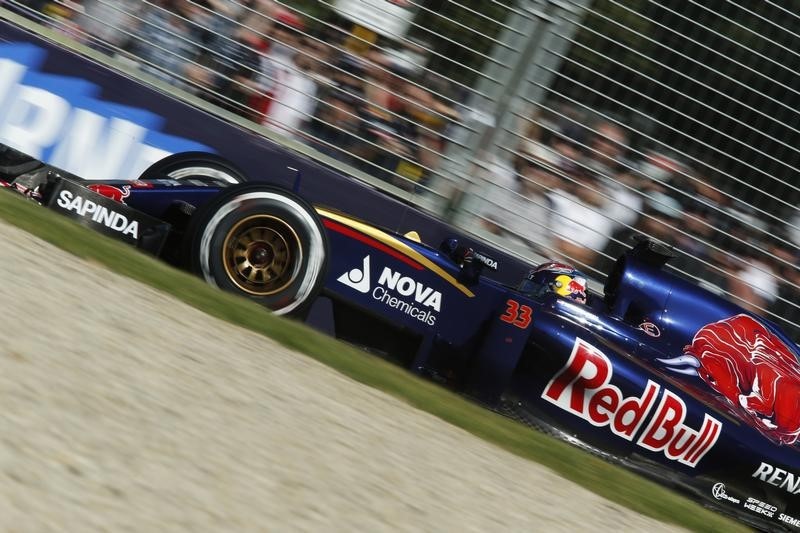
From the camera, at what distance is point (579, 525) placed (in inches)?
180

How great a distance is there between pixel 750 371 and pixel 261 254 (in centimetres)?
310

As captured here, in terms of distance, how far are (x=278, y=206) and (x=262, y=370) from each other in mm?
1655

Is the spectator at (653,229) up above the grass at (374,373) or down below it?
above

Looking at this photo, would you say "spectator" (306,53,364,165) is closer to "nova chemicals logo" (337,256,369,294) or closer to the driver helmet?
the driver helmet

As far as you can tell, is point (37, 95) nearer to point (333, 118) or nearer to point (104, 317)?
point (333, 118)

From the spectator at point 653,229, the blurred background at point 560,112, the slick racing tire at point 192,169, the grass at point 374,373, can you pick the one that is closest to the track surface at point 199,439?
the grass at point 374,373

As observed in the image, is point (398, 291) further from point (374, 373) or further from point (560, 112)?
point (560, 112)

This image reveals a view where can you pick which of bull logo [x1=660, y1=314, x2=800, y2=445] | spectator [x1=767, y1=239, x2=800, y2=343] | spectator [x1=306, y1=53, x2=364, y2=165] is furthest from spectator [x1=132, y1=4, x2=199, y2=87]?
spectator [x1=767, y1=239, x2=800, y2=343]

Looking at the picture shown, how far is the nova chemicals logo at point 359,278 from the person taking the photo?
22.1ft

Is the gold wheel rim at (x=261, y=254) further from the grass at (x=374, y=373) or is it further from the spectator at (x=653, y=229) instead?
the spectator at (x=653, y=229)

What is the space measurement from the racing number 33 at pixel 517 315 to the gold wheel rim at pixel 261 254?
126 cm


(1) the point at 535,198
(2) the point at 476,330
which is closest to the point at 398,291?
(2) the point at 476,330

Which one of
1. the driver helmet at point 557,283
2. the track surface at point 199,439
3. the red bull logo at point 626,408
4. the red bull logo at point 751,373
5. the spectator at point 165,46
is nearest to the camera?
the track surface at point 199,439

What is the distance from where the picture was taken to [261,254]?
655 centimetres
